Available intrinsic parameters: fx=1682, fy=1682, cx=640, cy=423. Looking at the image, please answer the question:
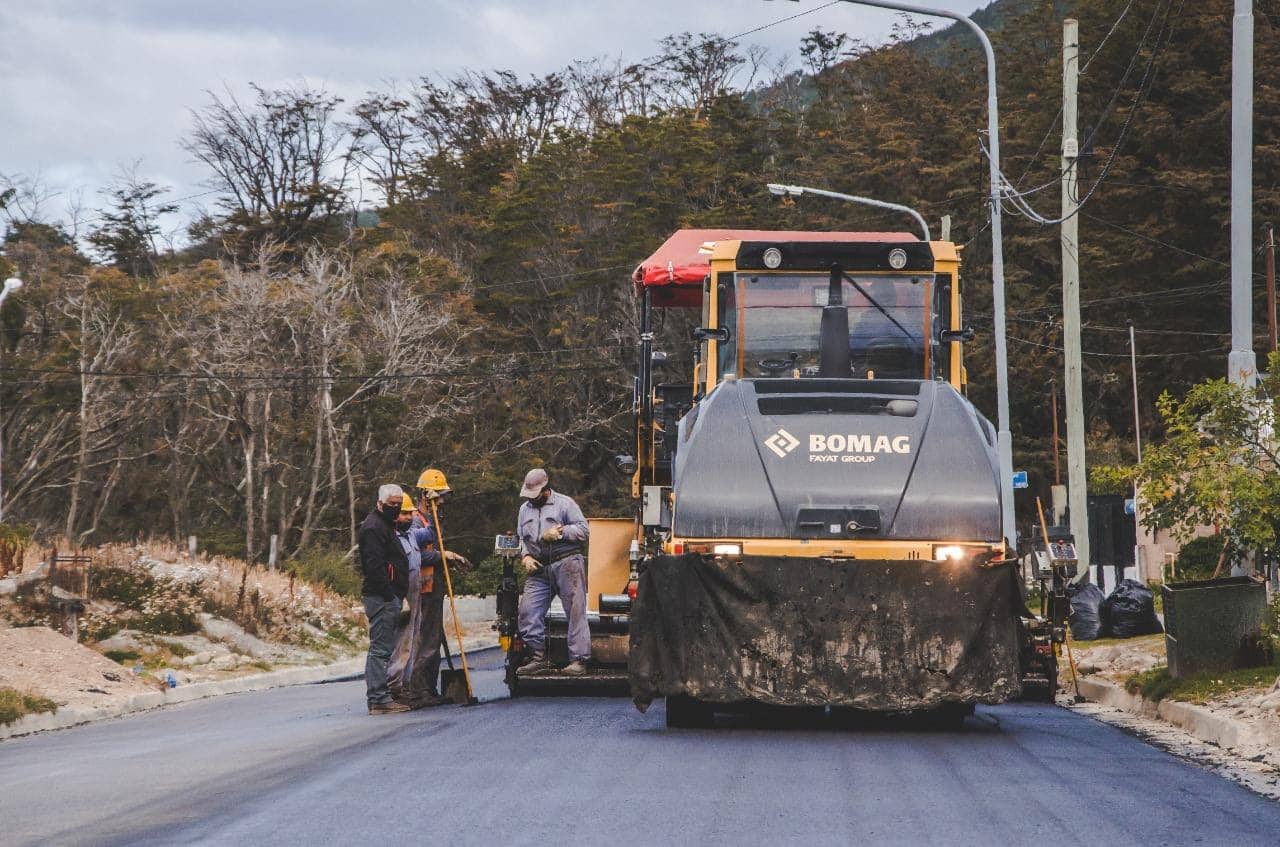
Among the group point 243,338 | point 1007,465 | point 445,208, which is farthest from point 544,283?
point 1007,465

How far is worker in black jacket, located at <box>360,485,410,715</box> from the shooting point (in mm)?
14188

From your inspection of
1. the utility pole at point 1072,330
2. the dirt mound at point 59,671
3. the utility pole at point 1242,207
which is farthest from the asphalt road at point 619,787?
the utility pole at point 1072,330

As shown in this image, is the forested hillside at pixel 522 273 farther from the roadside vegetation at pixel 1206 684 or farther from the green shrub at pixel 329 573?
the roadside vegetation at pixel 1206 684

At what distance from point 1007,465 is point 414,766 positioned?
14330 mm

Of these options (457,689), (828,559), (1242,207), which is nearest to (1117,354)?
(1242,207)

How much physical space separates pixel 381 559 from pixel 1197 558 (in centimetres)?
1286

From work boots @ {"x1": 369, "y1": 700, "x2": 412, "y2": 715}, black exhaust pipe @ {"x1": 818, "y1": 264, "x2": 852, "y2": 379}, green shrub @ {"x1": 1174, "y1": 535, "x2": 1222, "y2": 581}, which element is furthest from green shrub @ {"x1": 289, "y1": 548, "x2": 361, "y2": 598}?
black exhaust pipe @ {"x1": 818, "y1": 264, "x2": 852, "y2": 379}

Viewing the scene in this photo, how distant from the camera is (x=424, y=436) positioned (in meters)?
46.7

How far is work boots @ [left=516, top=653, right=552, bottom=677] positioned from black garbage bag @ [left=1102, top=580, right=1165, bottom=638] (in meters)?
7.80

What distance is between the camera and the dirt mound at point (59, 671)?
57.7 ft

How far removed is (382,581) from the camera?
46.5 ft

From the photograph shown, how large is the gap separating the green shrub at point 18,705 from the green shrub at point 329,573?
703 inches

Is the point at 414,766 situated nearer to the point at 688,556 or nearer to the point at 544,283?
the point at 688,556

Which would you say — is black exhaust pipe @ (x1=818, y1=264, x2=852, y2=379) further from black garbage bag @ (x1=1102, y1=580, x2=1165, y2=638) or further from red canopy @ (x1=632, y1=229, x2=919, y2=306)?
black garbage bag @ (x1=1102, y1=580, x2=1165, y2=638)
